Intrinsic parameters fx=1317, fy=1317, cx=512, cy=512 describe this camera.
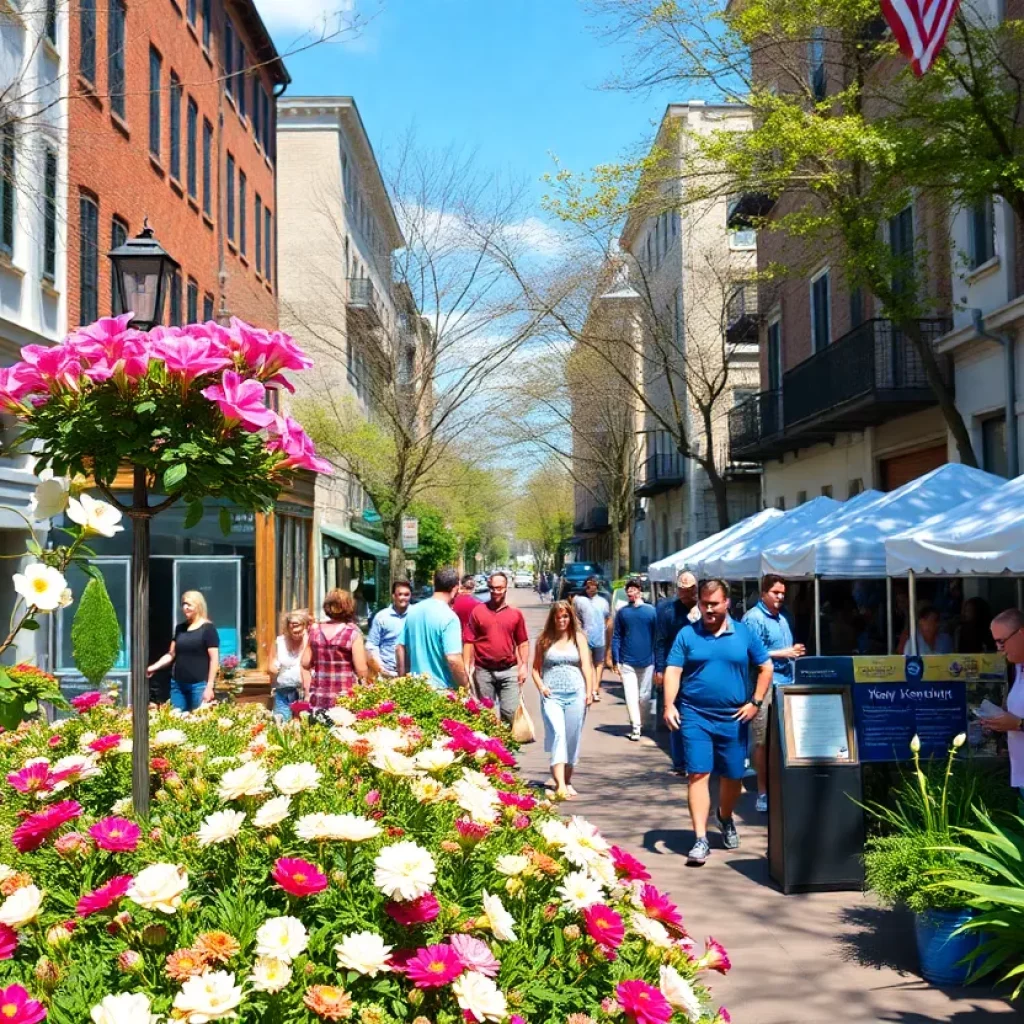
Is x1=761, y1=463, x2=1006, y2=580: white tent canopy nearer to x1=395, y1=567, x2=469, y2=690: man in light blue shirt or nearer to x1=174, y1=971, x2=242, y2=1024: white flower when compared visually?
x1=395, y1=567, x2=469, y2=690: man in light blue shirt

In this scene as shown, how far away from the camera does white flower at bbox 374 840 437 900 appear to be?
2.64 meters

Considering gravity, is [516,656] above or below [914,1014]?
above

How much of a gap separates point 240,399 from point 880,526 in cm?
1033

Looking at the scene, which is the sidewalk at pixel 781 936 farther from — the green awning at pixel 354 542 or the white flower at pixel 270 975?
the green awning at pixel 354 542

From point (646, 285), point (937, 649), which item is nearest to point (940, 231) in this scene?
point (937, 649)

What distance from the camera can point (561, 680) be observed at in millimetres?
10352

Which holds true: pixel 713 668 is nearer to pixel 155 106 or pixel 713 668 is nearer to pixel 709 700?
pixel 709 700

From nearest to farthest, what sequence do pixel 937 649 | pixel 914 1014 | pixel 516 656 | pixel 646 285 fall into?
pixel 914 1014
pixel 516 656
pixel 937 649
pixel 646 285

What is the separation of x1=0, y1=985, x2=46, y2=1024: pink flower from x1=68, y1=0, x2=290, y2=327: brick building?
12.5m

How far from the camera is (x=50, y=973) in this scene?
8.42ft

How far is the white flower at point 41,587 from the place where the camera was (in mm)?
3049

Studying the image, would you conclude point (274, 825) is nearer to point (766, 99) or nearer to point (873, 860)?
point (873, 860)

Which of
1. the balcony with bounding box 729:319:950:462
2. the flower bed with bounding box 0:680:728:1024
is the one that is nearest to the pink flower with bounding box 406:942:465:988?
the flower bed with bounding box 0:680:728:1024

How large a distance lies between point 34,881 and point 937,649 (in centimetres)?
1084
